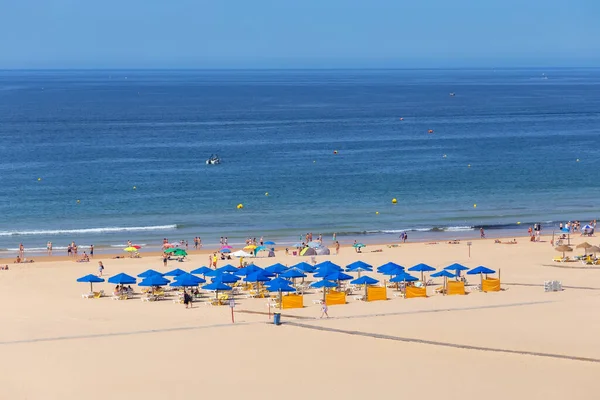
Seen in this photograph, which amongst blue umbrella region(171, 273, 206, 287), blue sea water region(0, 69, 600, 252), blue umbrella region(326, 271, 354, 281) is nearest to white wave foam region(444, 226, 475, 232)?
blue sea water region(0, 69, 600, 252)

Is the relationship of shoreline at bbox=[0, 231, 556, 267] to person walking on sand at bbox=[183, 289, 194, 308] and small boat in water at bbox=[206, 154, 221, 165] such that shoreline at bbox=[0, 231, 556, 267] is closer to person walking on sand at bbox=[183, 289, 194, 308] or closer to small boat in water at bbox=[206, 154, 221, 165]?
person walking on sand at bbox=[183, 289, 194, 308]

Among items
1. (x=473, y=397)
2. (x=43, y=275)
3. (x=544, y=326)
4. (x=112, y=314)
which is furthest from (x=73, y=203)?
(x=473, y=397)

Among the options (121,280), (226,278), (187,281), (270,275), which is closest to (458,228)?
(270,275)

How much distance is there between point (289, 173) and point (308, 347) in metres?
50.4

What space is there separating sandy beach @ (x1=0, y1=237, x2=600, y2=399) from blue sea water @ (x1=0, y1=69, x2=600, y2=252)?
1963 centimetres

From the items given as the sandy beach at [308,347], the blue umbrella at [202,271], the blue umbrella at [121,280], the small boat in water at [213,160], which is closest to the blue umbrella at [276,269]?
the sandy beach at [308,347]

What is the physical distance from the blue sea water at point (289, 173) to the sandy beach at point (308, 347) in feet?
64.4

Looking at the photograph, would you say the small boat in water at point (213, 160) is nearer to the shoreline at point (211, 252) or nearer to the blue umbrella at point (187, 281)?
the shoreline at point (211, 252)

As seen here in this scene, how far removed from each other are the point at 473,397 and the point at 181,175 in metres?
55.1

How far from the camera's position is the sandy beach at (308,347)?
24078mm

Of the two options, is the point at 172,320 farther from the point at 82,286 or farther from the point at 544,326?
the point at 544,326

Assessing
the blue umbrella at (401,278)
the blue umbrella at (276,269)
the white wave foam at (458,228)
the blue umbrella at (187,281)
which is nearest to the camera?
the blue umbrella at (187,281)

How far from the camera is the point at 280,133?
107500mm

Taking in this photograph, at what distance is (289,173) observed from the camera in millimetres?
77375
